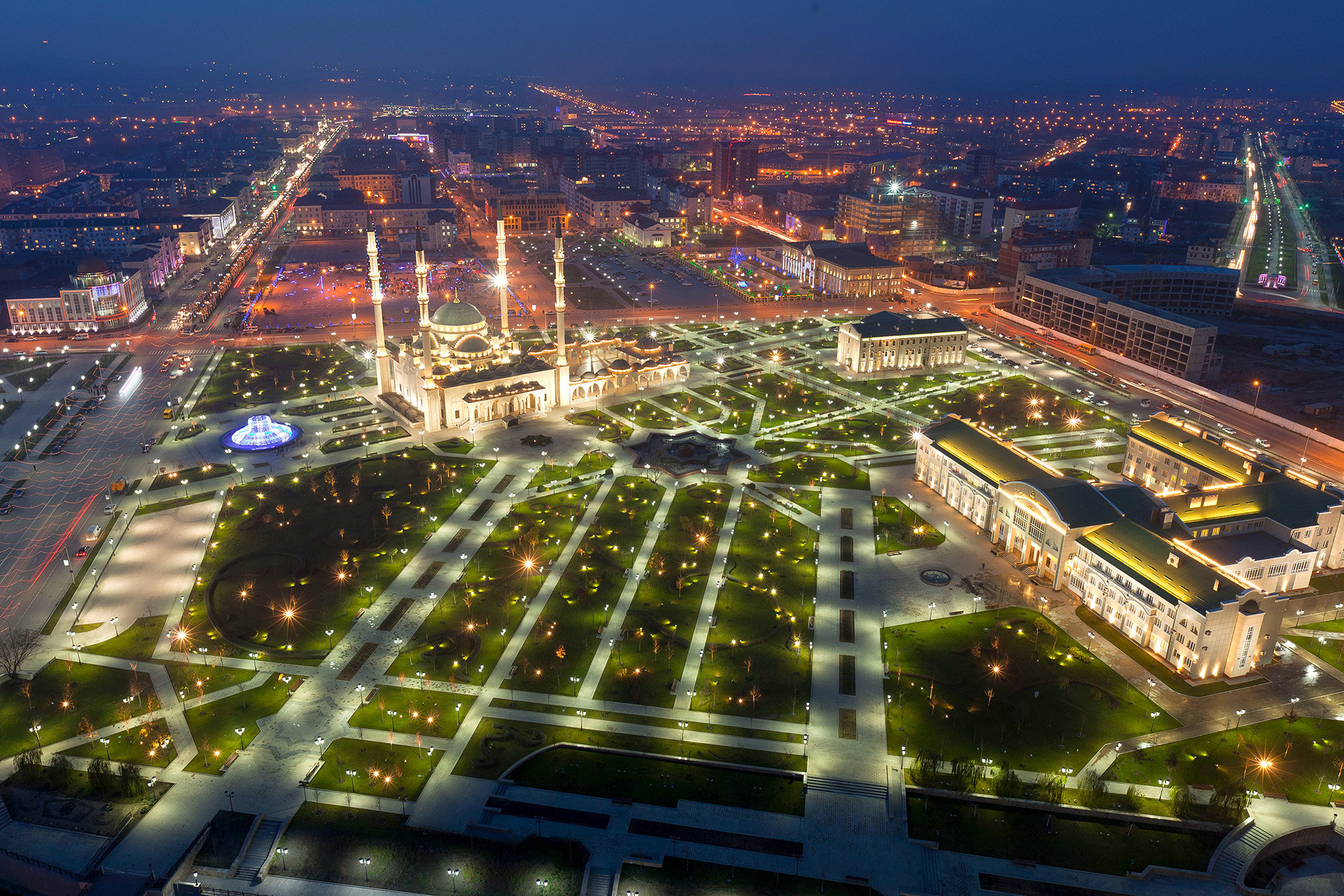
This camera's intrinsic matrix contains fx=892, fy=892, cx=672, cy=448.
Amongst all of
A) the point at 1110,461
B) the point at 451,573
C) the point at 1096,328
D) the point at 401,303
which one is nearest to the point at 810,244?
the point at 1096,328

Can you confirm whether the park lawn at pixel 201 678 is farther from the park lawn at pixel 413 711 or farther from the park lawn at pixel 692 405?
the park lawn at pixel 692 405

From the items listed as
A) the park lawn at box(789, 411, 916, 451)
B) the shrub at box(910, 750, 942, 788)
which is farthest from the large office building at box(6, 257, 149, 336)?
the shrub at box(910, 750, 942, 788)

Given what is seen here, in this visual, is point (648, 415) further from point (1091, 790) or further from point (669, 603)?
point (1091, 790)

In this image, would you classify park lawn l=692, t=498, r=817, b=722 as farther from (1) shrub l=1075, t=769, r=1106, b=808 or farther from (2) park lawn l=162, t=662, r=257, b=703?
(2) park lawn l=162, t=662, r=257, b=703

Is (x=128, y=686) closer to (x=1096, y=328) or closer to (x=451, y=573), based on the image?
(x=451, y=573)

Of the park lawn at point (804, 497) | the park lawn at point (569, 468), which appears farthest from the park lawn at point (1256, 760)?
the park lawn at point (569, 468)

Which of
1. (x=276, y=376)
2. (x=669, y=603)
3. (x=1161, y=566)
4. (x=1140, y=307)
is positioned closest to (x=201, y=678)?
(x=669, y=603)
